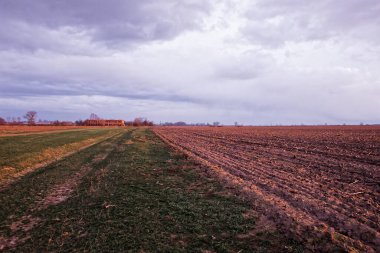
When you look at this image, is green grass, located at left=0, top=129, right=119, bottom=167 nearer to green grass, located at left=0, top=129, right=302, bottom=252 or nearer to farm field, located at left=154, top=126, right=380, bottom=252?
green grass, located at left=0, top=129, right=302, bottom=252

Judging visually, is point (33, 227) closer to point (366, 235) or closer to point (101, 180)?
point (101, 180)

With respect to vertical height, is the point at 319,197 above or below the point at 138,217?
above

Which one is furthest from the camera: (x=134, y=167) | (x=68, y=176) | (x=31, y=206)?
(x=134, y=167)

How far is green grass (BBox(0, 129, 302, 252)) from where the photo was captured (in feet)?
18.2

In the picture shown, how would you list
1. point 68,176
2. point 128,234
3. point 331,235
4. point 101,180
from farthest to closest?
1. point 68,176
2. point 101,180
3. point 128,234
4. point 331,235

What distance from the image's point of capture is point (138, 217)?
7137 mm

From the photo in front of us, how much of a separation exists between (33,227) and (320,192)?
8.43 metres

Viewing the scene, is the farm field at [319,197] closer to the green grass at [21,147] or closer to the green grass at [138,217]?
the green grass at [138,217]

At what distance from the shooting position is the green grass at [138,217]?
5547 millimetres

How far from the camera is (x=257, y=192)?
8.95 meters

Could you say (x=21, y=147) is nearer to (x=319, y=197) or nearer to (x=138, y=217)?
(x=138, y=217)

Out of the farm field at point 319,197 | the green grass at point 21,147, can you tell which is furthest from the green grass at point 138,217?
the green grass at point 21,147

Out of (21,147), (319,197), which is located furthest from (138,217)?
(21,147)

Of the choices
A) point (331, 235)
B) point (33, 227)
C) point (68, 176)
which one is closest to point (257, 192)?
point (331, 235)
